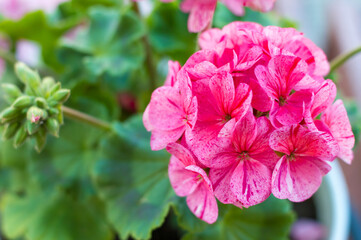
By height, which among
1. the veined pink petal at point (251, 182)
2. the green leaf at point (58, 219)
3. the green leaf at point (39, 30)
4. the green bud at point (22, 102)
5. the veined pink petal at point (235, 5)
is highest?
the veined pink petal at point (235, 5)

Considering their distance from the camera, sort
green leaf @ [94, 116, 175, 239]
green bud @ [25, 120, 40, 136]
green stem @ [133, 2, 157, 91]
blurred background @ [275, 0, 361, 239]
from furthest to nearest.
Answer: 1. blurred background @ [275, 0, 361, 239]
2. green stem @ [133, 2, 157, 91]
3. green leaf @ [94, 116, 175, 239]
4. green bud @ [25, 120, 40, 136]

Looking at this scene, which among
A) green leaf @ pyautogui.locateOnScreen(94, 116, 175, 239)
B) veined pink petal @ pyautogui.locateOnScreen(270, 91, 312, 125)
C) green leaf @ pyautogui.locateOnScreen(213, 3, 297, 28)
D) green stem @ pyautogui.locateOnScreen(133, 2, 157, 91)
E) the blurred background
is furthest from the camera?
the blurred background

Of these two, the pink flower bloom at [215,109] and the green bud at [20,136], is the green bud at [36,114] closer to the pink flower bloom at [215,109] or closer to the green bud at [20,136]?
the green bud at [20,136]

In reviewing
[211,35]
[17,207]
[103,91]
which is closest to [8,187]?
[17,207]

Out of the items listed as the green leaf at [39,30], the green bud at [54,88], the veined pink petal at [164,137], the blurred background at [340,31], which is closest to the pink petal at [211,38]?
the veined pink petal at [164,137]

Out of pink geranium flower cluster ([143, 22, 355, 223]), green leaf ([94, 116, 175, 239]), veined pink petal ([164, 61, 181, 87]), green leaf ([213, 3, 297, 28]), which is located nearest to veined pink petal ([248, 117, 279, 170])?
pink geranium flower cluster ([143, 22, 355, 223])

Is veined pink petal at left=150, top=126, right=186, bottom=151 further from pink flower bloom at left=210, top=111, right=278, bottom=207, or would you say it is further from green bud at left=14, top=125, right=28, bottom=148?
green bud at left=14, top=125, right=28, bottom=148
